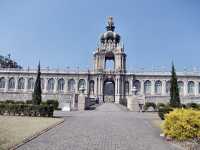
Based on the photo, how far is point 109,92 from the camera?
101062mm

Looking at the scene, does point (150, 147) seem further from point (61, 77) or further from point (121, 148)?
point (61, 77)

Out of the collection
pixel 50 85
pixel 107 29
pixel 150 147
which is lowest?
pixel 150 147

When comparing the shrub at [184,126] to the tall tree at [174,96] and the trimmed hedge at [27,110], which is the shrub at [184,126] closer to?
the tall tree at [174,96]

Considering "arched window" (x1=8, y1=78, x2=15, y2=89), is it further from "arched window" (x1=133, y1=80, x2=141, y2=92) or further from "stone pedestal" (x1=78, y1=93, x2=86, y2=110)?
"stone pedestal" (x1=78, y1=93, x2=86, y2=110)

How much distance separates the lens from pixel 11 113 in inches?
1007

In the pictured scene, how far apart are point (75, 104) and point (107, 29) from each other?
56.6 meters

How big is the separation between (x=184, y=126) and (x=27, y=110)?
16.9 m

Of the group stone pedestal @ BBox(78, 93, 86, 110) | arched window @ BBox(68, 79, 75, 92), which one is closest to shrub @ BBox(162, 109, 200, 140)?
stone pedestal @ BBox(78, 93, 86, 110)

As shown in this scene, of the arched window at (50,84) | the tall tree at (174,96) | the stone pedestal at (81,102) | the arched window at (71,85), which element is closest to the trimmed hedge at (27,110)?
the tall tree at (174,96)

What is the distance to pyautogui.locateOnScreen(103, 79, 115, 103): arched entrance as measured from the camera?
86000 millimetres

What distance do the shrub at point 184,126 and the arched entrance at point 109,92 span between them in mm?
71222

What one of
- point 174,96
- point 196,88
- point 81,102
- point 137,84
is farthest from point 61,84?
point 174,96

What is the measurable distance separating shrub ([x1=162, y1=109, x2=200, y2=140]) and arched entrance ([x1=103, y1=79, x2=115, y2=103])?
71.2 meters

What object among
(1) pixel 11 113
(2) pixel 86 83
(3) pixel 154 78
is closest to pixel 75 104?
(1) pixel 11 113
